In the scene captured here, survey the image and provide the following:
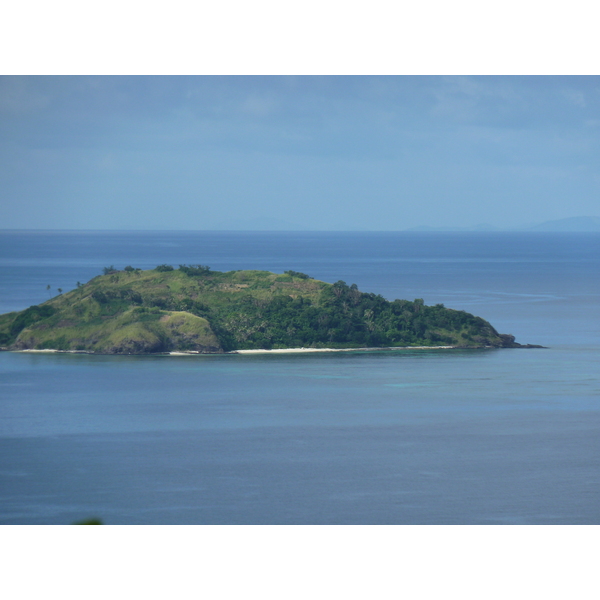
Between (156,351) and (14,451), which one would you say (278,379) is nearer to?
(156,351)

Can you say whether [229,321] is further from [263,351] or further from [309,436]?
[309,436]

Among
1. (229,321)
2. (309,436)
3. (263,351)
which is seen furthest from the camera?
(229,321)

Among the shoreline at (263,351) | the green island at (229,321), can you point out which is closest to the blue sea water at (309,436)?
the shoreline at (263,351)

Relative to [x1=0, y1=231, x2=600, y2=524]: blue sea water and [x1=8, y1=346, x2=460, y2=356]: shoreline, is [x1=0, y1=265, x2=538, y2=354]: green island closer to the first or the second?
[x1=8, y1=346, x2=460, y2=356]: shoreline

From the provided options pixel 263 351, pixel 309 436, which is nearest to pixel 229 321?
pixel 263 351

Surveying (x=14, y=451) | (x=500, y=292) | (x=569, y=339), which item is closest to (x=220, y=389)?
(x=14, y=451)

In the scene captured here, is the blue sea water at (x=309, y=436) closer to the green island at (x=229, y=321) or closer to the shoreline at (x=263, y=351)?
the shoreline at (x=263, y=351)
